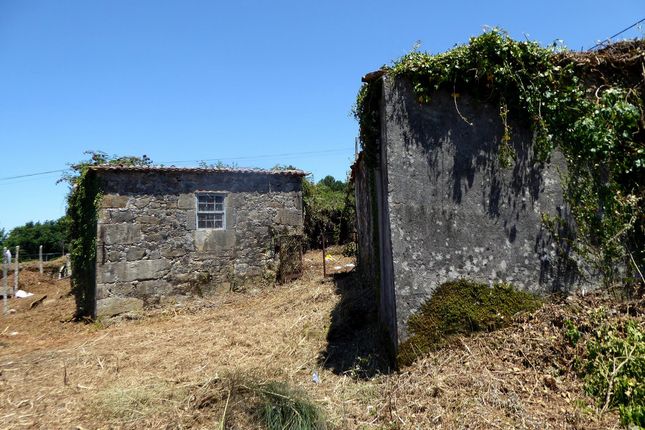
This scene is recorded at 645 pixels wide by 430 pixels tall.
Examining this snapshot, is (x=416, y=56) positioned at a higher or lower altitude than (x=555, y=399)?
higher

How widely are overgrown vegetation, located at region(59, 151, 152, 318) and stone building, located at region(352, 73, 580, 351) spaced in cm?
805

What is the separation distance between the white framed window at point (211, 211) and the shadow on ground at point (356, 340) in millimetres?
4661

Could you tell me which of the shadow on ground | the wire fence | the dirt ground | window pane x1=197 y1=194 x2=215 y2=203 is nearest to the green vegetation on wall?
the dirt ground

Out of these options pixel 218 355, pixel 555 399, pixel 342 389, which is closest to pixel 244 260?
pixel 218 355

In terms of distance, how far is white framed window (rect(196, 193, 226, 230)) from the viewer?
1084 cm

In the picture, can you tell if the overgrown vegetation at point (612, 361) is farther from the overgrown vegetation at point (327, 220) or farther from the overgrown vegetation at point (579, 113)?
the overgrown vegetation at point (327, 220)

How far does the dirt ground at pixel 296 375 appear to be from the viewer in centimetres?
368

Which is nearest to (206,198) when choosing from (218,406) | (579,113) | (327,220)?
(218,406)

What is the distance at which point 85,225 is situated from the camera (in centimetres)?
1062

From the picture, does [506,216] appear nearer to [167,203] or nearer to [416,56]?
[416,56]

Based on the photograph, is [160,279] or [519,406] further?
[160,279]

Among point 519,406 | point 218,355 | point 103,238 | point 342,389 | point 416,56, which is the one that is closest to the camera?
point 519,406

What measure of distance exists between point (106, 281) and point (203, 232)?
254 cm

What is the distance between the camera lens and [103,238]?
9.74 metres
